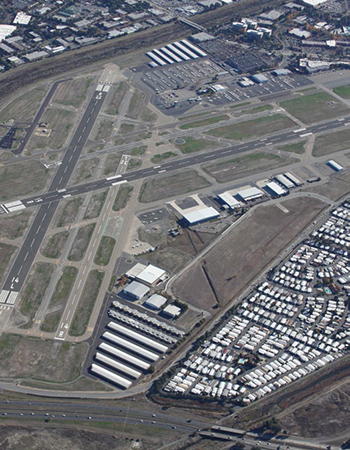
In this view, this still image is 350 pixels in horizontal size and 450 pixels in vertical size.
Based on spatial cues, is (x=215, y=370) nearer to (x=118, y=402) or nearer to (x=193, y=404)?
(x=193, y=404)

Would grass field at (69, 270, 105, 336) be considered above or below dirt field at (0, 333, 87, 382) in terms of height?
above

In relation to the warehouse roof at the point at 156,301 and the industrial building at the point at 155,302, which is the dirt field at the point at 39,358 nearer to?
the industrial building at the point at 155,302

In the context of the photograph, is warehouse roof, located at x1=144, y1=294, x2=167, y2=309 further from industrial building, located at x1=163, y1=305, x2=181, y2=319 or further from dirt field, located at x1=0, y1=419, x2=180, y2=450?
dirt field, located at x1=0, y1=419, x2=180, y2=450

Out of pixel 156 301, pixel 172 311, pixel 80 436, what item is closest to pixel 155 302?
pixel 156 301

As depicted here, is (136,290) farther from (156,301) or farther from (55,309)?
(55,309)

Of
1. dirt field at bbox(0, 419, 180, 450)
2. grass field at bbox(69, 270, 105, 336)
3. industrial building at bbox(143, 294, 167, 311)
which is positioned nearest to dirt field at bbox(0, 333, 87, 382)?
grass field at bbox(69, 270, 105, 336)

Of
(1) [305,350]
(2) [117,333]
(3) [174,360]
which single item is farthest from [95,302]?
(1) [305,350]

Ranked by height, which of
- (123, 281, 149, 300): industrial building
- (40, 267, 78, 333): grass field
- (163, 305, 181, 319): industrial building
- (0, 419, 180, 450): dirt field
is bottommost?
(0, 419, 180, 450): dirt field

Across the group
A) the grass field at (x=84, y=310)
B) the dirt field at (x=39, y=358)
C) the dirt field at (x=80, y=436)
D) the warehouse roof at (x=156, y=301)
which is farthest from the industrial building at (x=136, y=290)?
the dirt field at (x=80, y=436)
